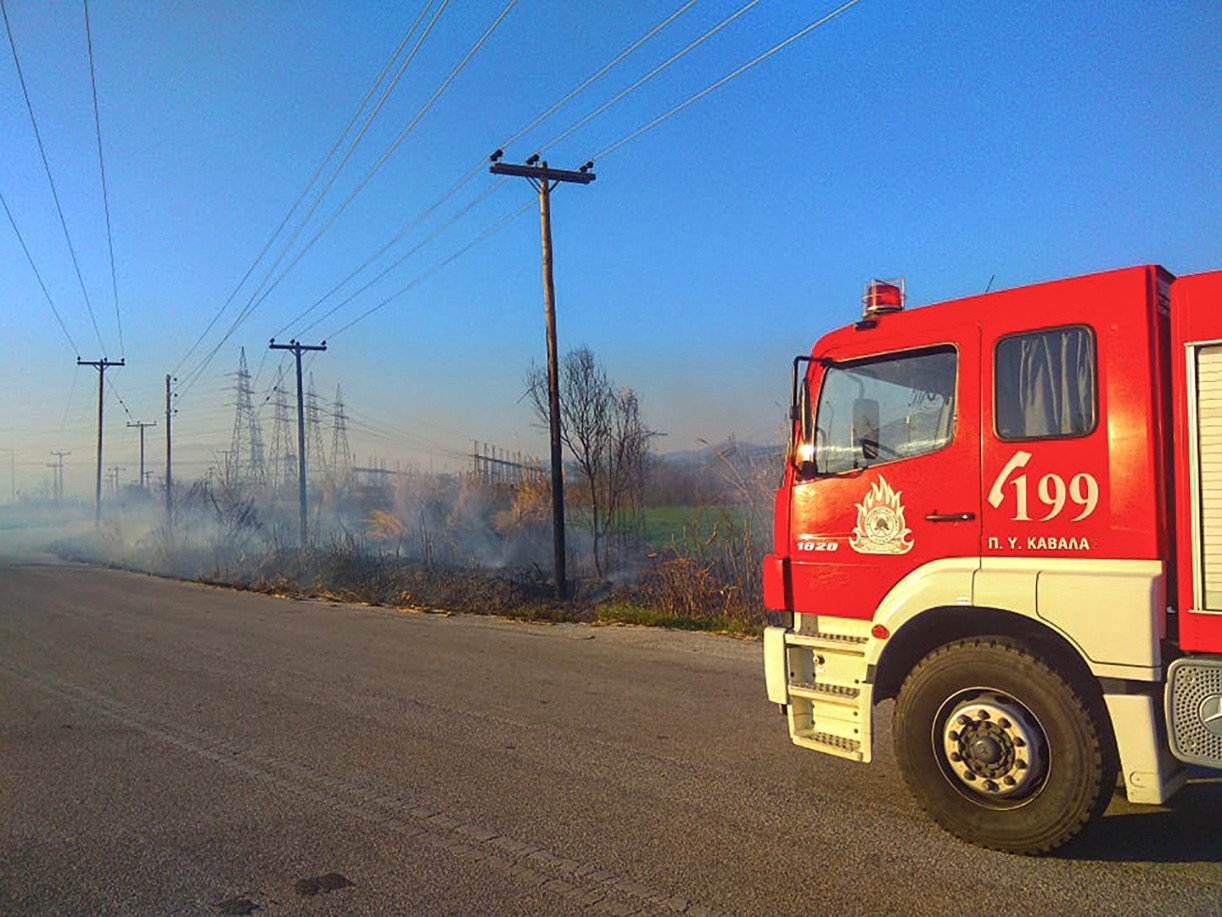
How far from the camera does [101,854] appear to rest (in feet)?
15.4

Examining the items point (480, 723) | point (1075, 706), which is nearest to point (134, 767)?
point (480, 723)

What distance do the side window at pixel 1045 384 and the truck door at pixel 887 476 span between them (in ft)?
0.47

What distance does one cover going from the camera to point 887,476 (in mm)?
5293

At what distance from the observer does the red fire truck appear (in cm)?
421

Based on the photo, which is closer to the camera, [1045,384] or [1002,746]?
[1002,746]

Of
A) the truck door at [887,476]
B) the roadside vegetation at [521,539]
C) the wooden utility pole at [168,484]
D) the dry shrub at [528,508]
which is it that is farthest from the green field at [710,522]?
the wooden utility pole at [168,484]

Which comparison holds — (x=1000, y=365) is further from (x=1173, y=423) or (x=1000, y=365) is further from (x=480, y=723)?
(x=480, y=723)

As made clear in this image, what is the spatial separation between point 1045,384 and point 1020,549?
0.86 meters

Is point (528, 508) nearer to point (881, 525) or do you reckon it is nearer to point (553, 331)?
point (553, 331)

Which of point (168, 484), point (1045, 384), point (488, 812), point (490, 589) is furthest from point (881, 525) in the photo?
point (168, 484)

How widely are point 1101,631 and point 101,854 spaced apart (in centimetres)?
504

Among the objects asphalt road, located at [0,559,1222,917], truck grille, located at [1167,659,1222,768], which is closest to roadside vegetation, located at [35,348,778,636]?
asphalt road, located at [0,559,1222,917]

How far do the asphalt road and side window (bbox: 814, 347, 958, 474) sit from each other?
205cm

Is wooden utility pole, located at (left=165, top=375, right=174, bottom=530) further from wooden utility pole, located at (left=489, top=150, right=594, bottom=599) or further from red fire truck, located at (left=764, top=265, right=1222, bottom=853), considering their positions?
red fire truck, located at (left=764, top=265, right=1222, bottom=853)
